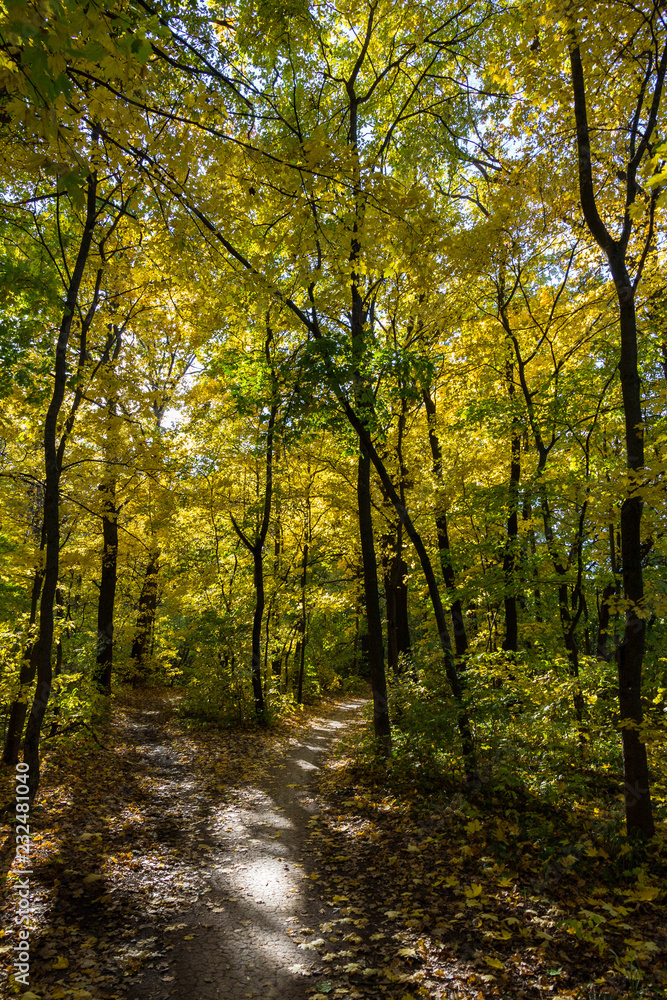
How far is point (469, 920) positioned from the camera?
12.5 ft

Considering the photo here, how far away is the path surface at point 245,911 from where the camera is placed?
336 cm

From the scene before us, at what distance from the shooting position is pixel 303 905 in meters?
4.35

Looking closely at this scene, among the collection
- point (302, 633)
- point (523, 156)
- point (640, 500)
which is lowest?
point (302, 633)

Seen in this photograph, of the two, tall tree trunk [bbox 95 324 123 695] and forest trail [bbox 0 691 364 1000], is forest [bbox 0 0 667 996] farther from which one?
forest trail [bbox 0 691 364 1000]

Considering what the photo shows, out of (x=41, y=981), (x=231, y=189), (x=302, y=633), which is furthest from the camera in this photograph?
(x=302, y=633)

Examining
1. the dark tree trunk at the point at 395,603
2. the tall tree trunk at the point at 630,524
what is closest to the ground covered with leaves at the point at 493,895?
the tall tree trunk at the point at 630,524

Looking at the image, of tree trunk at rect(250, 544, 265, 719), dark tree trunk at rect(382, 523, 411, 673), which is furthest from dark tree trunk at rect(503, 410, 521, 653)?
tree trunk at rect(250, 544, 265, 719)

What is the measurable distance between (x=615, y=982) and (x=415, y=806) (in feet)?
10.5

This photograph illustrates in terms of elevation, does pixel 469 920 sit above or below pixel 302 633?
below

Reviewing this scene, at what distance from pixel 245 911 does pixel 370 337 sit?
19.6ft

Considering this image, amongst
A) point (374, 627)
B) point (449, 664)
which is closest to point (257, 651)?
point (374, 627)

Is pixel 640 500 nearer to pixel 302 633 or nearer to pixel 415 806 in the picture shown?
pixel 415 806

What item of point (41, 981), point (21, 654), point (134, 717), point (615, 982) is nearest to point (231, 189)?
point (21, 654)

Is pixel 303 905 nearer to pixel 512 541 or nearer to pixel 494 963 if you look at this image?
pixel 494 963
